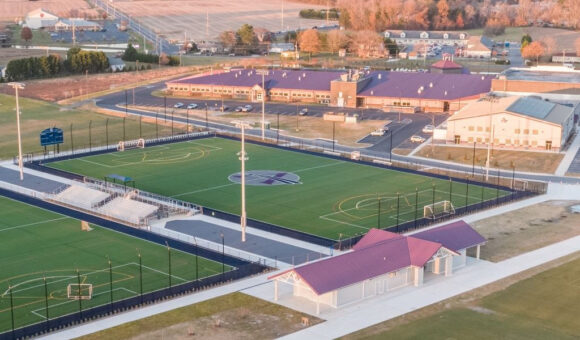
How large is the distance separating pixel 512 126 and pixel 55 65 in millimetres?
96557

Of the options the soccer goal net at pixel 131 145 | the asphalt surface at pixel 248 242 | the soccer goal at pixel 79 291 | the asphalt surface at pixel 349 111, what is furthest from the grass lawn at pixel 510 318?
the soccer goal net at pixel 131 145

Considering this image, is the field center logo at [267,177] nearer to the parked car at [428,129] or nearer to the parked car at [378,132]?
the parked car at [378,132]

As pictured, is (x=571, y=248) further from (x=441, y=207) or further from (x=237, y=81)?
(x=237, y=81)

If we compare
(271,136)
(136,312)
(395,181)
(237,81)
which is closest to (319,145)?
(271,136)

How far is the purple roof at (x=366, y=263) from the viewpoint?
52559 millimetres

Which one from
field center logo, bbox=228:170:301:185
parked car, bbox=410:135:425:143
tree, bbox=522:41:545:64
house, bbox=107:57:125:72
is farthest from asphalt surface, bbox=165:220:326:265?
tree, bbox=522:41:545:64

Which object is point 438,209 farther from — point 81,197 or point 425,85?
point 425,85

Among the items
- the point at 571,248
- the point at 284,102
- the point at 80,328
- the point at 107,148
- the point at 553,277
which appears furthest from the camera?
the point at 284,102

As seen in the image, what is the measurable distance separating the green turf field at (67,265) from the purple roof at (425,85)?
252ft

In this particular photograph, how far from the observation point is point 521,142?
10375 centimetres

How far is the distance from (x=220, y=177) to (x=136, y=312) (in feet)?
124

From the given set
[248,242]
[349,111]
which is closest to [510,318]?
[248,242]

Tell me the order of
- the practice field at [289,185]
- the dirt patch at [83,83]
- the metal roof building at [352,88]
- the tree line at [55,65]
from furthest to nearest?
the tree line at [55,65] → the dirt patch at [83,83] → the metal roof building at [352,88] → the practice field at [289,185]

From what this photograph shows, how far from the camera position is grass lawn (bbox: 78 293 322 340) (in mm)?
48250
